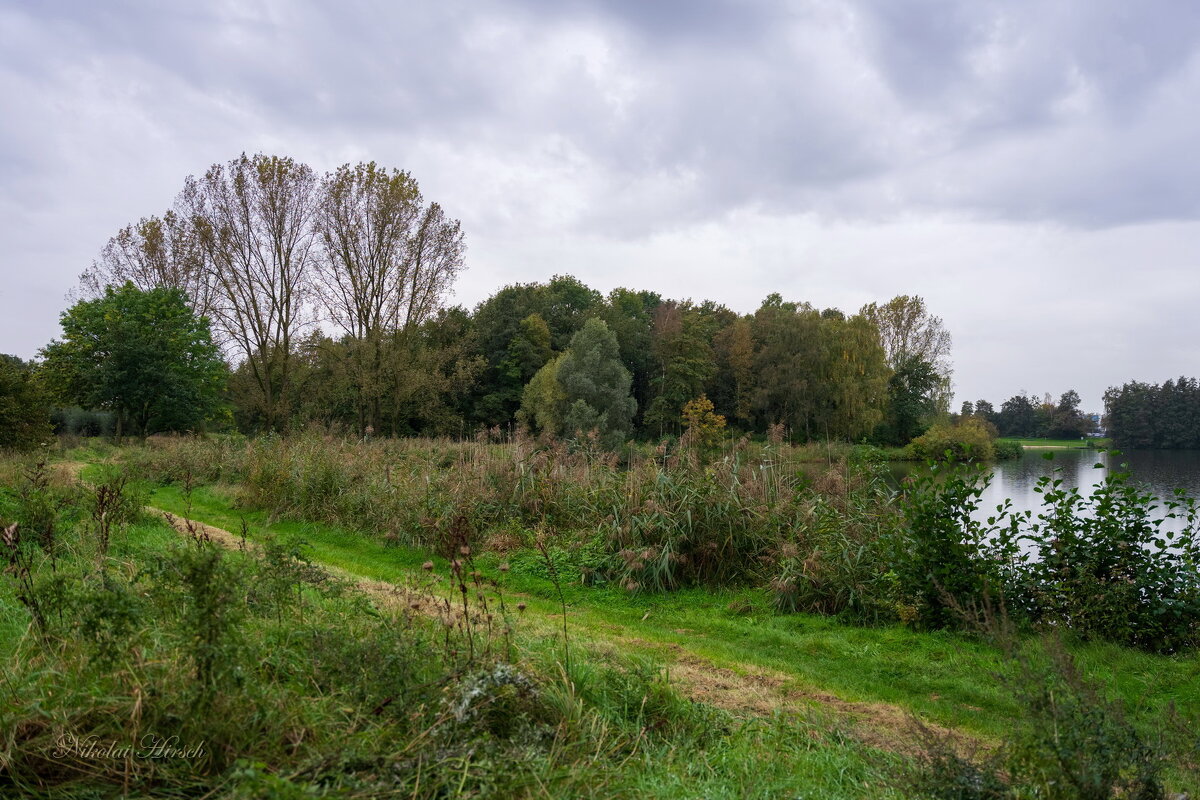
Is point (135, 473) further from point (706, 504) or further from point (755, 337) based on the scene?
point (755, 337)

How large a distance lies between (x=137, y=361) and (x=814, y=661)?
2512 centimetres

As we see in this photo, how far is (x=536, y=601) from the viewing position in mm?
7777

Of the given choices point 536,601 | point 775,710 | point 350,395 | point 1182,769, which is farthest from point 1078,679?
point 350,395

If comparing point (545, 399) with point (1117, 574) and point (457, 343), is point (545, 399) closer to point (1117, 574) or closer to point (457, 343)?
point (457, 343)

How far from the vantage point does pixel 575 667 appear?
13.6ft

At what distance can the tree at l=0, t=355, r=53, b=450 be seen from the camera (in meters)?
15.3

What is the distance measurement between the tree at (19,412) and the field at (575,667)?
821cm

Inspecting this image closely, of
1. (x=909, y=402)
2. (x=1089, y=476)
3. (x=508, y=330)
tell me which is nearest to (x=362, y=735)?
(x=1089, y=476)

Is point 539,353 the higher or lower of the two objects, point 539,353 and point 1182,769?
the higher

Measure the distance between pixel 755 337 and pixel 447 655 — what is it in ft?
153

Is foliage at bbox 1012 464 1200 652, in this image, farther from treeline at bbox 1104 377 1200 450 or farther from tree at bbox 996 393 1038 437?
tree at bbox 996 393 1038 437

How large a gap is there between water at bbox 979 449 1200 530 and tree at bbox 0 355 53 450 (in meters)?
18.5

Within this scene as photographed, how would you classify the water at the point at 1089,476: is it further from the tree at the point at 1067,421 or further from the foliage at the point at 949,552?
the tree at the point at 1067,421

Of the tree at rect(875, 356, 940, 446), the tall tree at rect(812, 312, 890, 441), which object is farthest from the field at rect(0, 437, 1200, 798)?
the tree at rect(875, 356, 940, 446)
